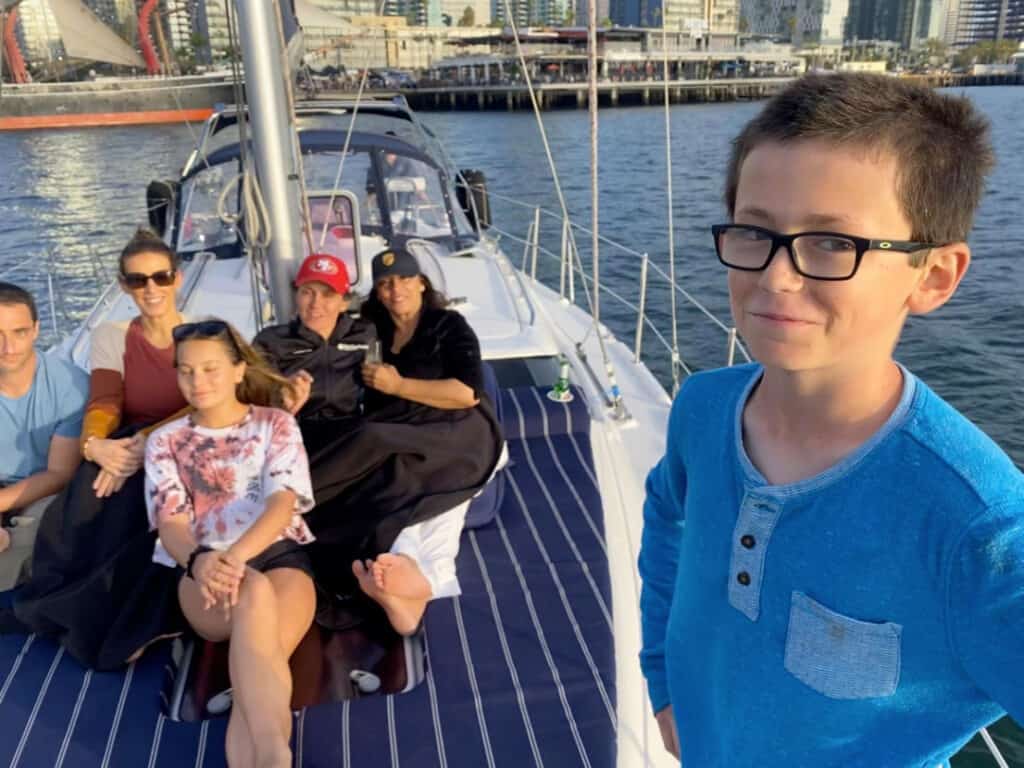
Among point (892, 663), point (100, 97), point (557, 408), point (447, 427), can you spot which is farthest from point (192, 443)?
point (100, 97)

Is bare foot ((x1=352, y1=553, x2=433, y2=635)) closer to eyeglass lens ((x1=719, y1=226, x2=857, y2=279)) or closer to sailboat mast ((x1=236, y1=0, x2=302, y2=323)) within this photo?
sailboat mast ((x1=236, y1=0, x2=302, y2=323))

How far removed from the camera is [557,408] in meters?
3.97

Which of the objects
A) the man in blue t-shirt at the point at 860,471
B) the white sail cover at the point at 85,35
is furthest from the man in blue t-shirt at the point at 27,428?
the white sail cover at the point at 85,35

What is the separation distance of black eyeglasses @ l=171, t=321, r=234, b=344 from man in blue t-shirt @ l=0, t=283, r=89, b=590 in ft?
2.06

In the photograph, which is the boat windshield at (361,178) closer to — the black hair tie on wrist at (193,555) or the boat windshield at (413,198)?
the boat windshield at (413,198)

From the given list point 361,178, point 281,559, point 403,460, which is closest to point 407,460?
point 403,460

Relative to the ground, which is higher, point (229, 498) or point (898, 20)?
point (898, 20)

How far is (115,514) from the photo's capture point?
2682 mm

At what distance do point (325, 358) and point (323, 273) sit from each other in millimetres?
356

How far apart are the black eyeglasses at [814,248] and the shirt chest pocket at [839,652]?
0.40 m

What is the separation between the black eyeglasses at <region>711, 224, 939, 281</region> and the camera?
2.77 feet

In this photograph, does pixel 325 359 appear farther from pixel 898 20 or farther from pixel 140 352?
pixel 898 20

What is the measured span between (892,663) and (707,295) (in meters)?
10.9

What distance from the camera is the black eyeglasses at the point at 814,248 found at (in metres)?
0.84
